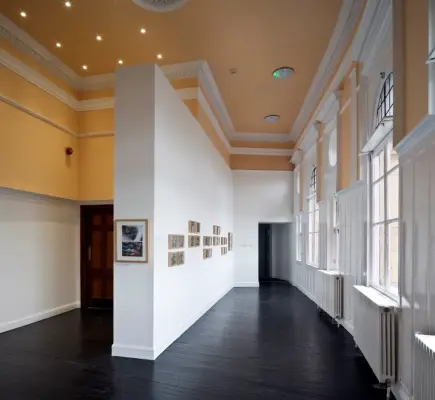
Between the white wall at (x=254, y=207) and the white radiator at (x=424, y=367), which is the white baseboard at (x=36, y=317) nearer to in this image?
the white wall at (x=254, y=207)

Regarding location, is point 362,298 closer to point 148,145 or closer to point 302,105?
point 148,145

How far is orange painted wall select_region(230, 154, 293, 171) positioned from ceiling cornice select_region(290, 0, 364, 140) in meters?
2.59

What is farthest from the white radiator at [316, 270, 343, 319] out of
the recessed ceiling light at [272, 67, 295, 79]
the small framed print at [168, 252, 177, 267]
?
the recessed ceiling light at [272, 67, 295, 79]

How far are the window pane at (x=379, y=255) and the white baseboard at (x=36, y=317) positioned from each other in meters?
5.86

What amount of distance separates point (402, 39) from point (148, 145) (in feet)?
10.4

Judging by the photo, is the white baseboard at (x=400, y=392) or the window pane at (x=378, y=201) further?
the window pane at (x=378, y=201)

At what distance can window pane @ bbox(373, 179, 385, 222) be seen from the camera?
4.91 meters

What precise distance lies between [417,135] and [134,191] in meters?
3.43

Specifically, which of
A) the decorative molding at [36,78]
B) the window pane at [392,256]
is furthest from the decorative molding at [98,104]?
the window pane at [392,256]

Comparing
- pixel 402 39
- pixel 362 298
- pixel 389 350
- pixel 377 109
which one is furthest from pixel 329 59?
pixel 389 350

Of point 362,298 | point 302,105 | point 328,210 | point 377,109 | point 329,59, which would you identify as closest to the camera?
point 362,298

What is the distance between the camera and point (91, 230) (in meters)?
8.42

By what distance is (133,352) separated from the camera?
486 cm

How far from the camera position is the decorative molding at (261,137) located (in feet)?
40.7
